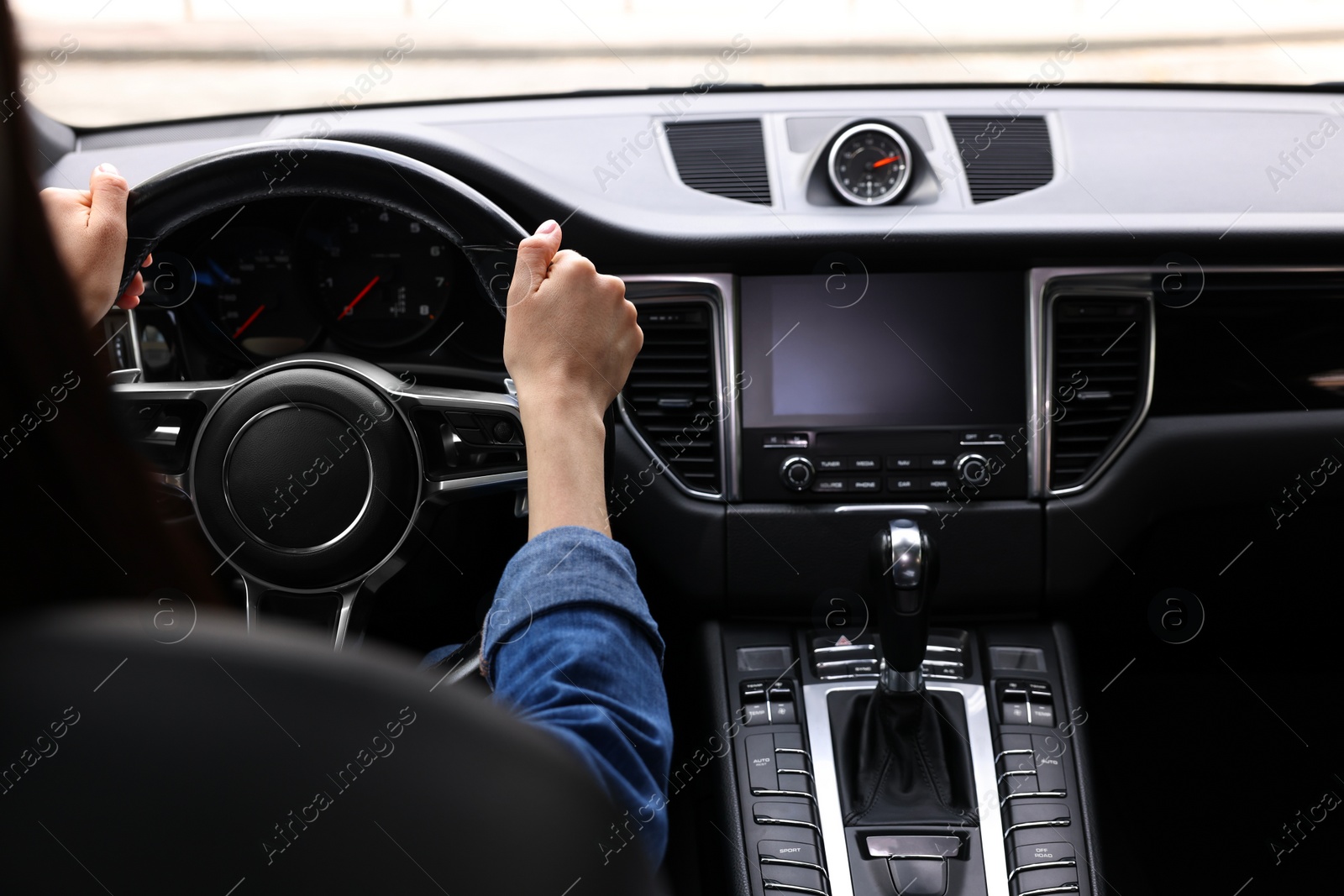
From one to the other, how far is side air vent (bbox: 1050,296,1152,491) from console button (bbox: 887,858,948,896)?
2.06 feet

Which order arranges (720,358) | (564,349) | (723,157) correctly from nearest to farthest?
(564,349) → (720,358) → (723,157)

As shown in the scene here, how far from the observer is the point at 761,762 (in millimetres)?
1633

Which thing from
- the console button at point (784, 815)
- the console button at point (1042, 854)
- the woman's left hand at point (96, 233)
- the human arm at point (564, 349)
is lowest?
the console button at point (1042, 854)

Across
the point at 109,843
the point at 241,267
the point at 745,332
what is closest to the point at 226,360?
the point at 241,267

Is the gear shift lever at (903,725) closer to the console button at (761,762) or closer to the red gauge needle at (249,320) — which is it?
the console button at (761,762)

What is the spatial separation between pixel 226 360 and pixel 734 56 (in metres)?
1.10

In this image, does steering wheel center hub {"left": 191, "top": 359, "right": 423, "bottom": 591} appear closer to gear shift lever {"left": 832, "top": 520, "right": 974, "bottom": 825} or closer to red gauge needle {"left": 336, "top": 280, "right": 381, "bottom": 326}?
red gauge needle {"left": 336, "top": 280, "right": 381, "bottom": 326}

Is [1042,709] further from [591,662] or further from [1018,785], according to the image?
[591,662]

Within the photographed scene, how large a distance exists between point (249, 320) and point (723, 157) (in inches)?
31.4

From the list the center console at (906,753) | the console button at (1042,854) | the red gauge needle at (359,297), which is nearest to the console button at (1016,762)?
the center console at (906,753)

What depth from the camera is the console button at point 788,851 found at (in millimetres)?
1521

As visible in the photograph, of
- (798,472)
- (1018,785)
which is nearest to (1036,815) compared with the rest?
(1018,785)

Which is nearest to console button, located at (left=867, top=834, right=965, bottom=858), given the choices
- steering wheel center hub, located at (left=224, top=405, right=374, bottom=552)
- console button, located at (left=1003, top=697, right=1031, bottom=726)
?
console button, located at (left=1003, top=697, right=1031, bottom=726)

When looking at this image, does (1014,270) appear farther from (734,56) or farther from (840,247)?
(734,56)
